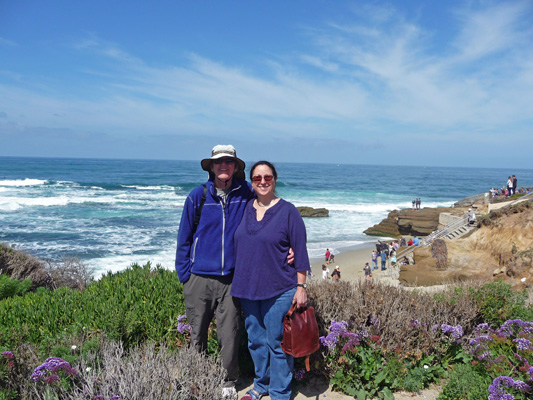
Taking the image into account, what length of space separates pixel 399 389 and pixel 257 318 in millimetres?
1392

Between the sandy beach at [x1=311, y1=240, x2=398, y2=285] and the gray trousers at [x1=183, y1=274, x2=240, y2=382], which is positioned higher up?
the gray trousers at [x1=183, y1=274, x2=240, y2=382]

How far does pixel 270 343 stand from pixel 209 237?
97 centimetres

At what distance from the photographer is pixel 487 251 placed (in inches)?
539

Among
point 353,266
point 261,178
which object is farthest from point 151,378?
point 353,266

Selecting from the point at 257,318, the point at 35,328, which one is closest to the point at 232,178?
Answer: the point at 257,318

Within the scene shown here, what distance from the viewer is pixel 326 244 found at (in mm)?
23734

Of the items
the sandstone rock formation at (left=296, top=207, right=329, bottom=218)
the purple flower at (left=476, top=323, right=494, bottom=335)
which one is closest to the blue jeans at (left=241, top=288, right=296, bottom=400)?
the purple flower at (left=476, top=323, right=494, bottom=335)

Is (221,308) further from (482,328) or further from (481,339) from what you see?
(482,328)

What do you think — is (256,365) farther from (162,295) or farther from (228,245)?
(162,295)

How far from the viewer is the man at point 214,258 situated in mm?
3043

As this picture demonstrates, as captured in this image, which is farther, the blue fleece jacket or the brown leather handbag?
the blue fleece jacket

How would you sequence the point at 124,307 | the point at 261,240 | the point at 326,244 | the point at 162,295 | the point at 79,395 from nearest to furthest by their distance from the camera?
the point at 79,395
the point at 261,240
the point at 124,307
the point at 162,295
the point at 326,244

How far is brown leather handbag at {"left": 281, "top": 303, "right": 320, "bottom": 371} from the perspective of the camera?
9.20 feet

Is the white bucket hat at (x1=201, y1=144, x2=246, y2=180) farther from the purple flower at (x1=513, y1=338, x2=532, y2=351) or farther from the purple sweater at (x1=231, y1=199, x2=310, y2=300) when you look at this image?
the purple flower at (x1=513, y1=338, x2=532, y2=351)
